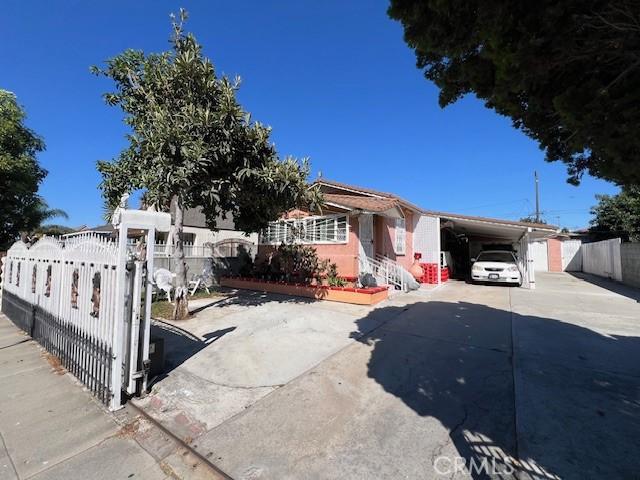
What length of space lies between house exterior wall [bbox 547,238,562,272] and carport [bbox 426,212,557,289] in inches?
241

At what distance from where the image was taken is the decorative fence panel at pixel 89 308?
342cm

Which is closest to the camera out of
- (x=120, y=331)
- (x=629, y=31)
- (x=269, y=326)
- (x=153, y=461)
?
(x=629, y=31)

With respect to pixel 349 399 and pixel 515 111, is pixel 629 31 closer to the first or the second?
pixel 515 111

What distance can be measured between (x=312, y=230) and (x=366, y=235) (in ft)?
7.29

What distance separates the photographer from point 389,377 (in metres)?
4.07

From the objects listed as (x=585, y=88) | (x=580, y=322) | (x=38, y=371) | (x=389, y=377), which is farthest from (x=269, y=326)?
(x=580, y=322)

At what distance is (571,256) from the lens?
2289cm

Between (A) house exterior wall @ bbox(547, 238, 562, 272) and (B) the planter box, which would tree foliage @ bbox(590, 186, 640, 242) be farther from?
(B) the planter box

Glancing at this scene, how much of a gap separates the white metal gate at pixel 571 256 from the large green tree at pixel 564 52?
2631cm

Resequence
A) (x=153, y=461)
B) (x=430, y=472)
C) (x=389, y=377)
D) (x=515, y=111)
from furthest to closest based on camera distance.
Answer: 1. (x=389, y=377)
2. (x=515, y=111)
3. (x=153, y=461)
4. (x=430, y=472)

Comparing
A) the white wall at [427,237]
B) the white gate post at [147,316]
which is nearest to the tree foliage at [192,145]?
the white gate post at [147,316]

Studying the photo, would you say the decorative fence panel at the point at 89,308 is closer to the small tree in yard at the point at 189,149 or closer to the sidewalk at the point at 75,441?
the sidewalk at the point at 75,441

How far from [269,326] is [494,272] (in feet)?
35.7

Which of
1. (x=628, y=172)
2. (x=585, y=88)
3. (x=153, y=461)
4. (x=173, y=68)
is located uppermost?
(x=173, y=68)
